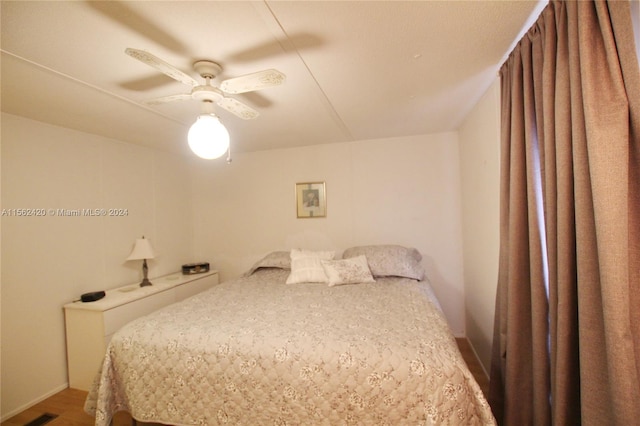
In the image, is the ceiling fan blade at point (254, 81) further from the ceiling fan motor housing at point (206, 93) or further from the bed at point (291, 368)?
the bed at point (291, 368)

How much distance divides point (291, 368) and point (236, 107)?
157cm

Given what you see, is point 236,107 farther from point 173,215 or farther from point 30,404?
point 30,404

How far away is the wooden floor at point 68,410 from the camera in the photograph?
1912mm

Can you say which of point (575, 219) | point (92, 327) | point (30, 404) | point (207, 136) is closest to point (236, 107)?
point (207, 136)

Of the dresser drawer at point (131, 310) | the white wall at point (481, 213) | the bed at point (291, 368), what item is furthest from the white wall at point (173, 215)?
the bed at point (291, 368)

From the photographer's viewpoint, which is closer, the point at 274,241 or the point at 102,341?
the point at 102,341

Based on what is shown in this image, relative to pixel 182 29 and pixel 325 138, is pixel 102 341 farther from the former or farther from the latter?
pixel 325 138

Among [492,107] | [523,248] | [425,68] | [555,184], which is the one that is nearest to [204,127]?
[425,68]

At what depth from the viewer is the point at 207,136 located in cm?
148

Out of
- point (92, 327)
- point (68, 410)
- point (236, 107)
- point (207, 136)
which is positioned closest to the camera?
point (207, 136)

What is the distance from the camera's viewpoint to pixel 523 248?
139cm

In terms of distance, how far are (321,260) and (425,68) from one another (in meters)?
1.90

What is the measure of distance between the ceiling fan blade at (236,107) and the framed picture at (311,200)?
5.43ft

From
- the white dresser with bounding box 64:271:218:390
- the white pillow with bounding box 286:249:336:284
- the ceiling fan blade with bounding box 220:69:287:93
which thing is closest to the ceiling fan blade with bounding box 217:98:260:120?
the ceiling fan blade with bounding box 220:69:287:93
